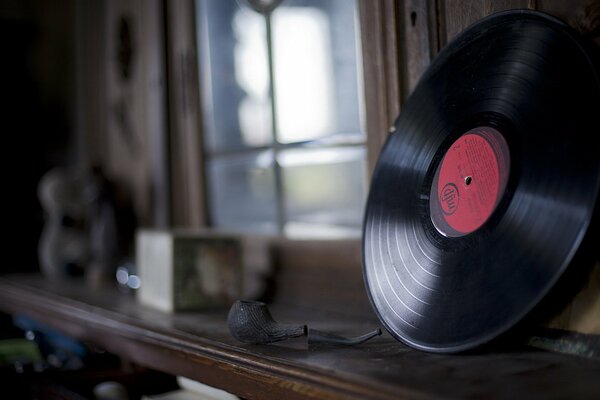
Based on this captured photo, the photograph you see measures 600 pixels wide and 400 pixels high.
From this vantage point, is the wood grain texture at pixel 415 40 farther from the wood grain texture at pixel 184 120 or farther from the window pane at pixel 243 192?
the wood grain texture at pixel 184 120

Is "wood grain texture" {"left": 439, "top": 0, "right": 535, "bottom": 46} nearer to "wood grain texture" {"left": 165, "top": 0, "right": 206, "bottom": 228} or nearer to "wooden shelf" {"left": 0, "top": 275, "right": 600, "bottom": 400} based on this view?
"wooden shelf" {"left": 0, "top": 275, "right": 600, "bottom": 400}

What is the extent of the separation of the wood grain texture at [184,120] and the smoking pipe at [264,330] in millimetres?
913

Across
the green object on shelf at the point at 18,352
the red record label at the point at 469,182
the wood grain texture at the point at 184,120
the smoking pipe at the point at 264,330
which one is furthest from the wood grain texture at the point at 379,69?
the green object on shelf at the point at 18,352

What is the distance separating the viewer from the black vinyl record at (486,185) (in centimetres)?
83

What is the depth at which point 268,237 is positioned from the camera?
166cm

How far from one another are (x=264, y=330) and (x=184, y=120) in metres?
1.09

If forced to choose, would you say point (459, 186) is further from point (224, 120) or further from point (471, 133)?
point (224, 120)

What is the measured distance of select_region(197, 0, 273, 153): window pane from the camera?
1.72 m

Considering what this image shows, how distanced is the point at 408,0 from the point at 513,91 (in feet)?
1.36

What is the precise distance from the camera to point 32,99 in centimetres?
284

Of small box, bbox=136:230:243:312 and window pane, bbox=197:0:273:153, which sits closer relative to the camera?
small box, bbox=136:230:243:312

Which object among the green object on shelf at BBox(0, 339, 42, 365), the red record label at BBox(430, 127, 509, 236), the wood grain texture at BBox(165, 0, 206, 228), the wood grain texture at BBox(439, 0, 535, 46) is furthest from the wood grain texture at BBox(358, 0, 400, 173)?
the green object on shelf at BBox(0, 339, 42, 365)

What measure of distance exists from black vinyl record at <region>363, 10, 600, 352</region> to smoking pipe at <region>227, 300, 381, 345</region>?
0.08 metres

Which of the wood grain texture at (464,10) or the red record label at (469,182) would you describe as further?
the wood grain texture at (464,10)
